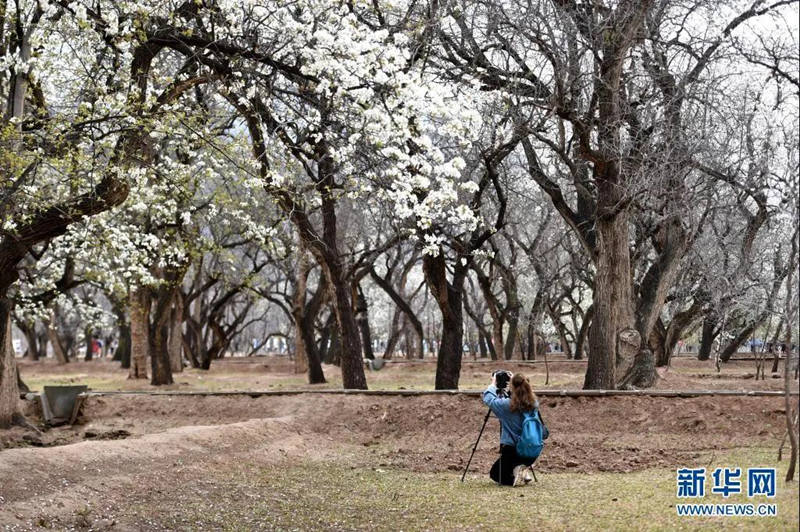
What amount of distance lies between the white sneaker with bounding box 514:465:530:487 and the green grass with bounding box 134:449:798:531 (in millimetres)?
129

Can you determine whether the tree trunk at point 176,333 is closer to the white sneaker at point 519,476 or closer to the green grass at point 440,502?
the green grass at point 440,502

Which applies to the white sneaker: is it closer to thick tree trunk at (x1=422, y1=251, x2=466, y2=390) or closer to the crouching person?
the crouching person

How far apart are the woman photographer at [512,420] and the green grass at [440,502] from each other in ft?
0.70

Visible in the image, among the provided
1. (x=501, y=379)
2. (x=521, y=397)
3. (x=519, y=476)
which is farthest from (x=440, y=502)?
(x=501, y=379)

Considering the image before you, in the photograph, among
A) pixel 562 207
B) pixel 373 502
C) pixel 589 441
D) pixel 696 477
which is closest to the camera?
pixel 696 477

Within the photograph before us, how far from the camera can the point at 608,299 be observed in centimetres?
1666

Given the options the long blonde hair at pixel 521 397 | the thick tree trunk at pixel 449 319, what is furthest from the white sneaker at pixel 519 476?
the thick tree trunk at pixel 449 319

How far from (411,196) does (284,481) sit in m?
3.71

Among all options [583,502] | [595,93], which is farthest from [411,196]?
[595,93]

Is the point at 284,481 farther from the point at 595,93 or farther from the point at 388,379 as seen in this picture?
the point at 388,379

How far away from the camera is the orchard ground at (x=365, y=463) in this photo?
877 cm

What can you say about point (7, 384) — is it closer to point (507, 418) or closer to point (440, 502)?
point (440, 502)

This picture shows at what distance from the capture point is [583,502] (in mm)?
9102

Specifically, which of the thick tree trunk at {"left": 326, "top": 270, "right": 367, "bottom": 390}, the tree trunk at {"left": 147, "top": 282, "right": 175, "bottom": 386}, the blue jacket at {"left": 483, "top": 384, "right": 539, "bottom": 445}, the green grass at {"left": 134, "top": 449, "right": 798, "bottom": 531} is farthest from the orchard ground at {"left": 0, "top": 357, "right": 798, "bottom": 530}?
the tree trunk at {"left": 147, "top": 282, "right": 175, "bottom": 386}
